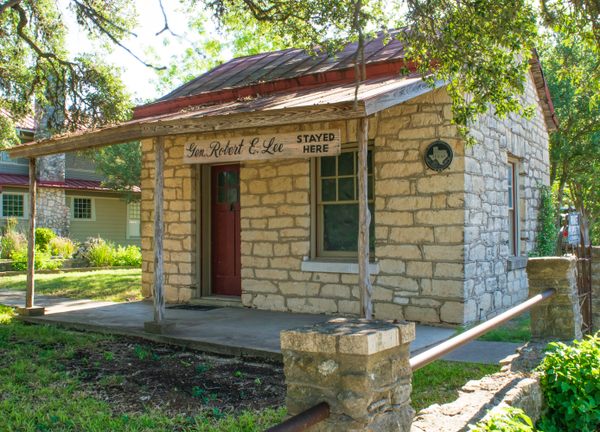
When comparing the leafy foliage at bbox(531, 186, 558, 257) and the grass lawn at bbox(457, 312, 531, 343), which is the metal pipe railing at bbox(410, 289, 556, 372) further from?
the leafy foliage at bbox(531, 186, 558, 257)

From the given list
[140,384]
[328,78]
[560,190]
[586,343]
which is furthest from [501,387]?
[560,190]

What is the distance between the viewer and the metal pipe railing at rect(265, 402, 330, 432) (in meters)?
2.11

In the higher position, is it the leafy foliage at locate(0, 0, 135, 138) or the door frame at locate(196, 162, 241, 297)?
→ the leafy foliage at locate(0, 0, 135, 138)

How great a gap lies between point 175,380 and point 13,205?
21.0 m

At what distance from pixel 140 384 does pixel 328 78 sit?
538cm

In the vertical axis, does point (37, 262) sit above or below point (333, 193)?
below

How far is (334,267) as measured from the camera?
8.27 metres

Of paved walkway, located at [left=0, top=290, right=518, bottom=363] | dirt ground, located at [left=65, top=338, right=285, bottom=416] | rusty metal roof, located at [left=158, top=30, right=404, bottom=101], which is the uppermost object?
rusty metal roof, located at [left=158, top=30, right=404, bottom=101]

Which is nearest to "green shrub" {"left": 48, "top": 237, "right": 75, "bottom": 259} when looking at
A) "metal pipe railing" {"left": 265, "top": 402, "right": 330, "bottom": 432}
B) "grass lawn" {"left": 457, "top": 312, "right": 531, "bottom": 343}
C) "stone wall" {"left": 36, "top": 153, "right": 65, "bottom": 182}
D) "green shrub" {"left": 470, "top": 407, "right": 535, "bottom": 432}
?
"stone wall" {"left": 36, "top": 153, "right": 65, "bottom": 182}

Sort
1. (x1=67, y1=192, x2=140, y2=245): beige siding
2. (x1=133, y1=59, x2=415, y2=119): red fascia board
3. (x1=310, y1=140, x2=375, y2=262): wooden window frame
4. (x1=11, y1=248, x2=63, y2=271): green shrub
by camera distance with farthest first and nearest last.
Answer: (x1=67, y1=192, x2=140, y2=245): beige siding, (x1=11, y1=248, x2=63, y2=271): green shrub, (x1=310, y1=140, x2=375, y2=262): wooden window frame, (x1=133, y1=59, x2=415, y2=119): red fascia board

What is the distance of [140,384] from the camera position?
5.37 metres

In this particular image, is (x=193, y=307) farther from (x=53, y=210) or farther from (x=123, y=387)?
(x=53, y=210)

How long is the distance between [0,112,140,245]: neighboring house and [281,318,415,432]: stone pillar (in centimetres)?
2250

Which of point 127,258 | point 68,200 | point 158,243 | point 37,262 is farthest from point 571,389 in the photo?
point 68,200
